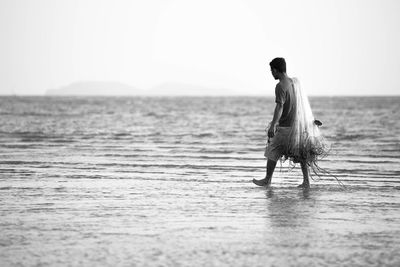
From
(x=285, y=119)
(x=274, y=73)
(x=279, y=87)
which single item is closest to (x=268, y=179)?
(x=285, y=119)

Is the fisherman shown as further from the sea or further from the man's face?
the sea

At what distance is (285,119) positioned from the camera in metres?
8.81

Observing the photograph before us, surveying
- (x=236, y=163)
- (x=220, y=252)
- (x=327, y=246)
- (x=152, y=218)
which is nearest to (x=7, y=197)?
(x=152, y=218)

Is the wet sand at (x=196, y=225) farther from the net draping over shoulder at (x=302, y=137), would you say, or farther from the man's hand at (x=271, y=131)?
the man's hand at (x=271, y=131)

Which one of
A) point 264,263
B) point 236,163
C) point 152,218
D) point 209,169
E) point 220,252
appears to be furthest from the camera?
point 236,163

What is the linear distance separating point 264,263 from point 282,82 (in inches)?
183

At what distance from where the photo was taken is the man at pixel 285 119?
867 cm

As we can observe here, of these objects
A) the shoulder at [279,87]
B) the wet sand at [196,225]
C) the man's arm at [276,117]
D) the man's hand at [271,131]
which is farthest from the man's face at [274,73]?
the wet sand at [196,225]

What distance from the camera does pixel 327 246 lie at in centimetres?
498

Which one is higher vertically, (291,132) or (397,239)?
(291,132)

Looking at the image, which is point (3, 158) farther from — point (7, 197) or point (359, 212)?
point (359, 212)

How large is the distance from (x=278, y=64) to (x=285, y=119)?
2.58 feet

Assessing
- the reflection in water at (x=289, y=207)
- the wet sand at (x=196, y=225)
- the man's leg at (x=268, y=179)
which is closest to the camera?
the wet sand at (x=196, y=225)

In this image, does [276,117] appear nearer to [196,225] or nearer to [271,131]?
[271,131]
